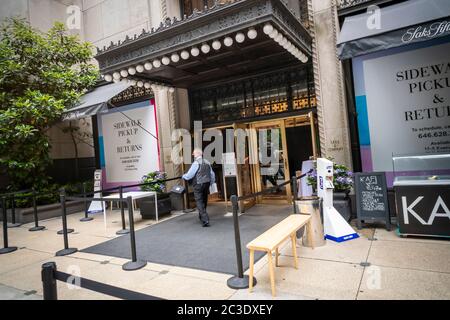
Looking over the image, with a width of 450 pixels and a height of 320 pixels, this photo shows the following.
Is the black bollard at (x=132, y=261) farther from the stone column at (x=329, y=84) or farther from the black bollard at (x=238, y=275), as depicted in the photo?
the stone column at (x=329, y=84)

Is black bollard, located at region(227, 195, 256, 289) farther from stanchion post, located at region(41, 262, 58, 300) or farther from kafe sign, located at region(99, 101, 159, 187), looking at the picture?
kafe sign, located at region(99, 101, 159, 187)

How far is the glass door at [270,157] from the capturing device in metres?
8.65

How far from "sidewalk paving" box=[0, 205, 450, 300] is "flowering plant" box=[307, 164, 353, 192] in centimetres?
108

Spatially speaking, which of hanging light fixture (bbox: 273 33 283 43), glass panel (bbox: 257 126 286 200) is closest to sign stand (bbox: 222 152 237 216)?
glass panel (bbox: 257 126 286 200)

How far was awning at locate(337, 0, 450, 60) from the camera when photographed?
475cm

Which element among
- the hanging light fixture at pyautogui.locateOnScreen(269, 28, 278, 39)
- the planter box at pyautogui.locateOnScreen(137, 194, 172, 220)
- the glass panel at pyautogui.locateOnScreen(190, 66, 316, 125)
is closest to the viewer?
the hanging light fixture at pyautogui.locateOnScreen(269, 28, 278, 39)

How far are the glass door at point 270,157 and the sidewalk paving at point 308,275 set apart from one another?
A: 11.7ft

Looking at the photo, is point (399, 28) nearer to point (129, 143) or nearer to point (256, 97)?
point (256, 97)

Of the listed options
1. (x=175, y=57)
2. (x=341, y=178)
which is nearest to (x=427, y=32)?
(x=341, y=178)

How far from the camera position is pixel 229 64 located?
780 centimetres

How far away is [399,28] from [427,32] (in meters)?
0.43
